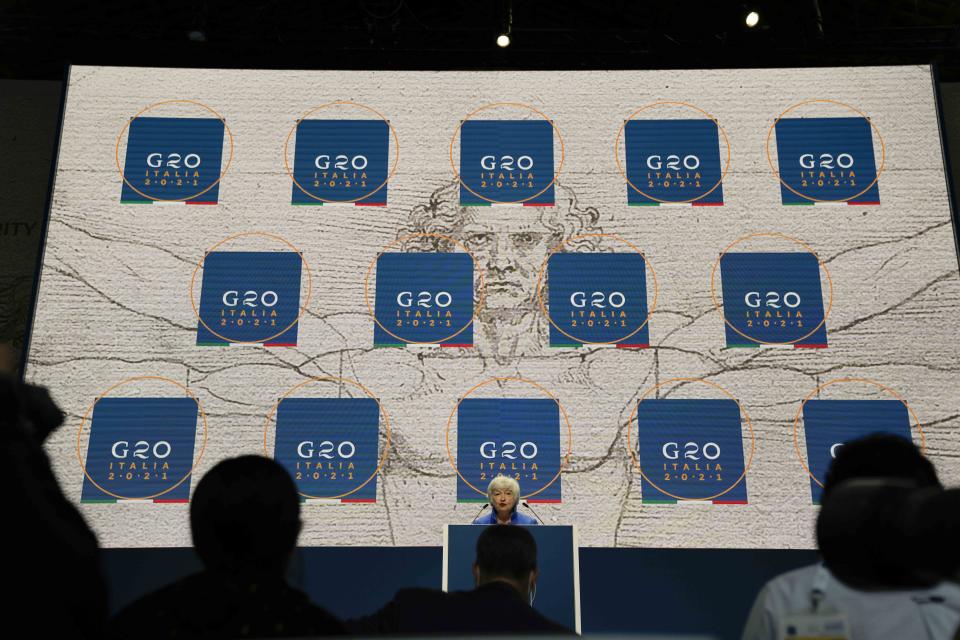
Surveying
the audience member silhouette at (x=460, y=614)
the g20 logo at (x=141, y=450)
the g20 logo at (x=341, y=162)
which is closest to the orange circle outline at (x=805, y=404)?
the g20 logo at (x=341, y=162)

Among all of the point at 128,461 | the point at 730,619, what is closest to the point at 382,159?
the point at 128,461

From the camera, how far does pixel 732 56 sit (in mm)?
4590

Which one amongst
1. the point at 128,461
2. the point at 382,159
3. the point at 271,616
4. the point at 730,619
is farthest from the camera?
the point at 382,159

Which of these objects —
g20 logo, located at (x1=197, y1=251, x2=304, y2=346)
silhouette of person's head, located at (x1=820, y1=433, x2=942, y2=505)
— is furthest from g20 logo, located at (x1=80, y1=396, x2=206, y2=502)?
silhouette of person's head, located at (x1=820, y1=433, x2=942, y2=505)

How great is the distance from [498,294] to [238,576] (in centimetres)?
312

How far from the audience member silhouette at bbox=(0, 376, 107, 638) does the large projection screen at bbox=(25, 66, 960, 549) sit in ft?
9.54

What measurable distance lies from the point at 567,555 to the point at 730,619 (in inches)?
Answer: 52.1

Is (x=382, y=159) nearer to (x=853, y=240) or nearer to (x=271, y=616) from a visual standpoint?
(x=853, y=240)

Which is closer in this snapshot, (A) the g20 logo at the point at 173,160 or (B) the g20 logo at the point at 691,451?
(B) the g20 logo at the point at 691,451

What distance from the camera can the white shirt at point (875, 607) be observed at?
106 centimetres

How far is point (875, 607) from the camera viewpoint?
107cm

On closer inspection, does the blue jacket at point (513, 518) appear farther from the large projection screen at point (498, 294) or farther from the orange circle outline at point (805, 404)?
the orange circle outline at point (805, 404)

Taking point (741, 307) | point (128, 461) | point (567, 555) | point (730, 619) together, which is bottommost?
point (730, 619)

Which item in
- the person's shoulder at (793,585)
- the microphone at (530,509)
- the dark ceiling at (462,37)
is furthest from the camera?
the dark ceiling at (462,37)
